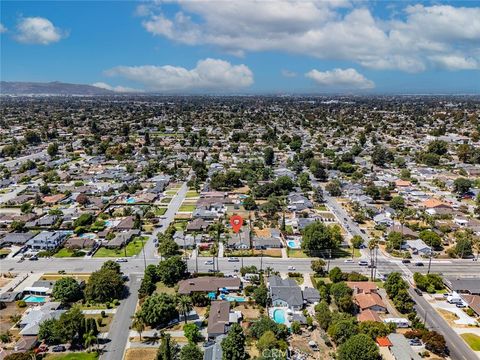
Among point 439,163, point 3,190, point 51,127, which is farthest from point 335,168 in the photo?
point 51,127

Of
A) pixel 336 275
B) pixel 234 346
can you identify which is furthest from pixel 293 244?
pixel 234 346

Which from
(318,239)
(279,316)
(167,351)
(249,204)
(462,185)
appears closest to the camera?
(167,351)

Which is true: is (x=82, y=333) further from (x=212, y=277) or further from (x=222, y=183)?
(x=222, y=183)

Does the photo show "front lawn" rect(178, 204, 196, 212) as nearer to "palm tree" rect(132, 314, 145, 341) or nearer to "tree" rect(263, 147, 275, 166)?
"palm tree" rect(132, 314, 145, 341)

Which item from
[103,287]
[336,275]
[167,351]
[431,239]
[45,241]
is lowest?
[45,241]

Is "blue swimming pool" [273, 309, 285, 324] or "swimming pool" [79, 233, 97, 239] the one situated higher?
"blue swimming pool" [273, 309, 285, 324]

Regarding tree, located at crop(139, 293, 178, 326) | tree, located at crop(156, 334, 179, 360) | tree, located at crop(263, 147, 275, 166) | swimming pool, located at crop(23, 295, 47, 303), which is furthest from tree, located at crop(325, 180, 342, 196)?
swimming pool, located at crop(23, 295, 47, 303)

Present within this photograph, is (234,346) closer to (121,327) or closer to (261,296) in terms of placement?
(261,296)

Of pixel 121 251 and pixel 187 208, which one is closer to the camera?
pixel 121 251
